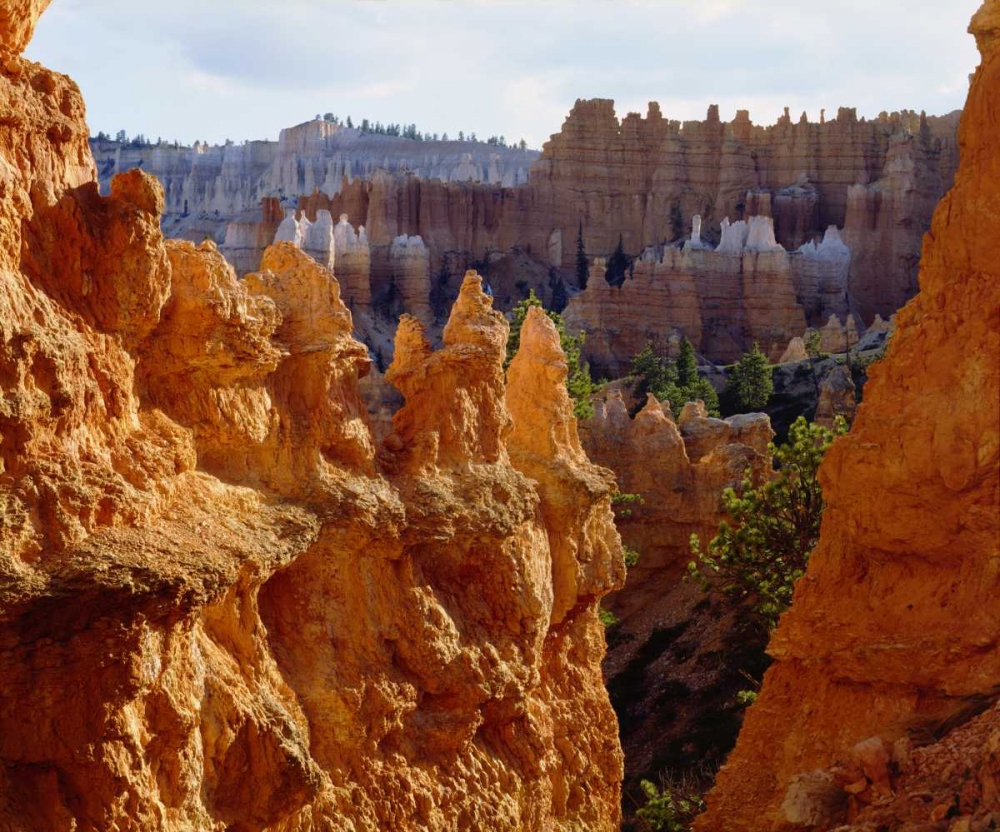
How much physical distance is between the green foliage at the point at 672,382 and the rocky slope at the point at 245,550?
30686 millimetres

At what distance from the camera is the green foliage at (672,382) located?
154 ft

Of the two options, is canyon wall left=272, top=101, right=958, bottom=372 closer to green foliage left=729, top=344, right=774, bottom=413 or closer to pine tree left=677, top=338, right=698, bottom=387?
pine tree left=677, top=338, right=698, bottom=387

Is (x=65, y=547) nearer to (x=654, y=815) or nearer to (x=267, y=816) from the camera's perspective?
(x=267, y=816)

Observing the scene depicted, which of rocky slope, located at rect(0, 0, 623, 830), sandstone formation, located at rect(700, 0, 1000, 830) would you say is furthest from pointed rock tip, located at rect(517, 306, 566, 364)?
sandstone formation, located at rect(700, 0, 1000, 830)

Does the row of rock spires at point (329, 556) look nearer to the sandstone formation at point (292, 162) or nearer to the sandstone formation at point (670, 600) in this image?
the sandstone formation at point (670, 600)

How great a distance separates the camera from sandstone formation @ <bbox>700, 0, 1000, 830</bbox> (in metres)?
9.57

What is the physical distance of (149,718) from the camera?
8758mm

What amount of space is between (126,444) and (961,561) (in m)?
5.40

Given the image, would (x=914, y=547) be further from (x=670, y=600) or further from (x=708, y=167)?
(x=708, y=167)

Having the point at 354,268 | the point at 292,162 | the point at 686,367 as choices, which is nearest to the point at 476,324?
the point at 686,367

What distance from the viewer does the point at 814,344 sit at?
190ft

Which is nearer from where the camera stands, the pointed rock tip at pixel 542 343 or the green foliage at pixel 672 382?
the pointed rock tip at pixel 542 343

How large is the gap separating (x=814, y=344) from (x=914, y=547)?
48.8 metres

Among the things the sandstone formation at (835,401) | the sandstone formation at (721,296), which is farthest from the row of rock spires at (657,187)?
the sandstone formation at (835,401)
